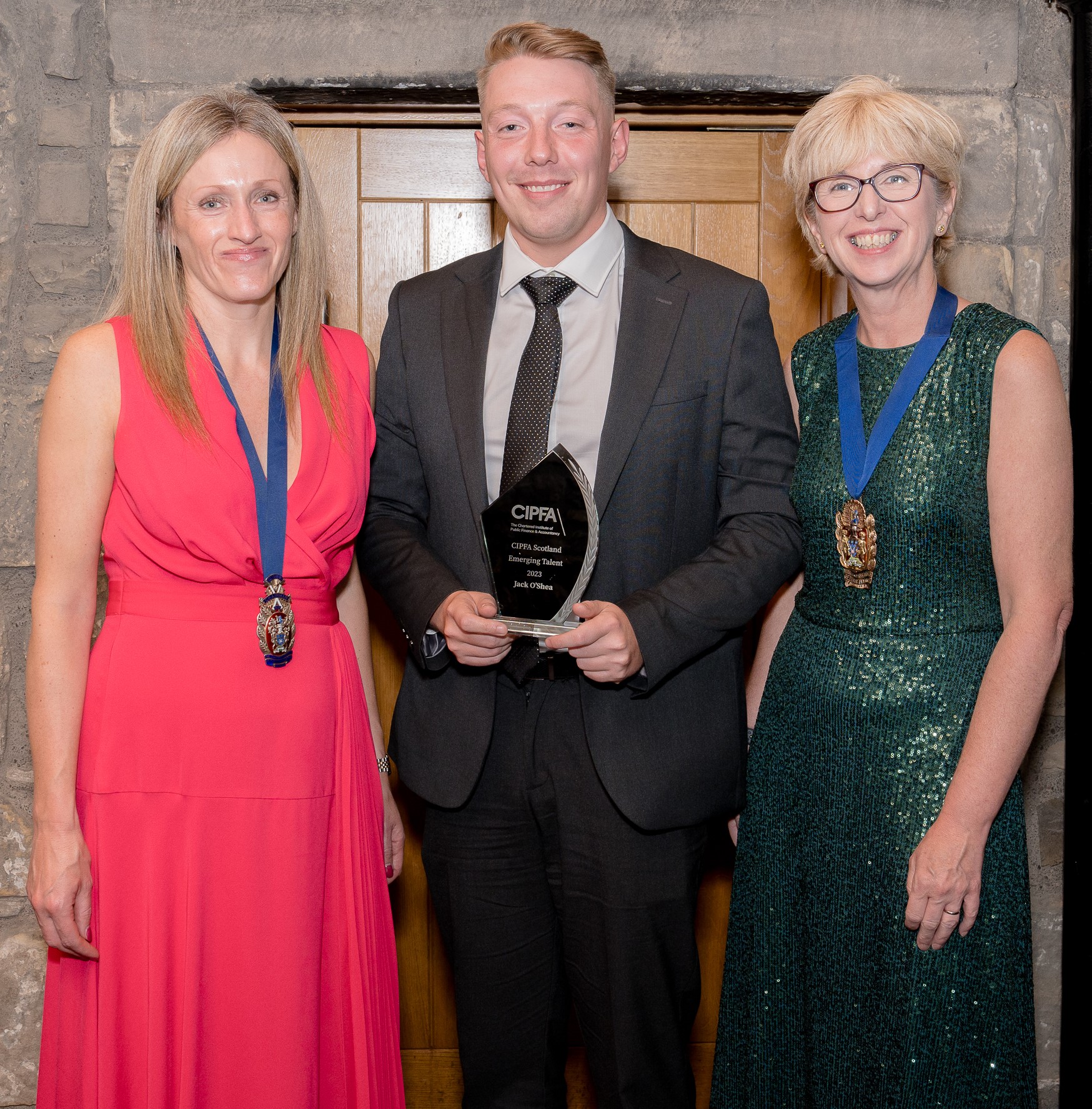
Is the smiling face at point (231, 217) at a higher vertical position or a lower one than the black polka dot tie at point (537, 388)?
higher

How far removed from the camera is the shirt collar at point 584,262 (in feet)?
7.18

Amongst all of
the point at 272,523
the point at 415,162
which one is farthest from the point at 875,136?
the point at 415,162

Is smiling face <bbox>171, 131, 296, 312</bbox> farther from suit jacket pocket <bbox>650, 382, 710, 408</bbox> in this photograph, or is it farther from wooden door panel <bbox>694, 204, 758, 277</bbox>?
wooden door panel <bbox>694, 204, 758, 277</bbox>

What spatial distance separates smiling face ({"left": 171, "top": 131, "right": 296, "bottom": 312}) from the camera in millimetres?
1947

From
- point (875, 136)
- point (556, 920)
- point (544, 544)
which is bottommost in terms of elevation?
point (556, 920)

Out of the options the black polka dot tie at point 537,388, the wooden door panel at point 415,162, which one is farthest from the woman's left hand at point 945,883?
the wooden door panel at point 415,162

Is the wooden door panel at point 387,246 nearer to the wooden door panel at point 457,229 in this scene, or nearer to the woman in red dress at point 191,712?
the wooden door panel at point 457,229

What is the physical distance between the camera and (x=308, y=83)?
8.79 feet

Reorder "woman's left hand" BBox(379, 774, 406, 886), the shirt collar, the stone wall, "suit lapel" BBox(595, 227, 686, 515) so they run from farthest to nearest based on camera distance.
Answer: the stone wall < "woman's left hand" BBox(379, 774, 406, 886) < the shirt collar < "suit lapel" BBox(595, 227, 686, 515)

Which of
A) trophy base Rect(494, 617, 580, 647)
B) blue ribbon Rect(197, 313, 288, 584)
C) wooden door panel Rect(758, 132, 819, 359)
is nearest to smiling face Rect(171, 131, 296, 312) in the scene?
blue ribbon Rect(197, 313, 288, 584)

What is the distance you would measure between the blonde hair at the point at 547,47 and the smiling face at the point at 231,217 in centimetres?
51

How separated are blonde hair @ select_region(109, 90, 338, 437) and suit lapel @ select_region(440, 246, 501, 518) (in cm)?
26

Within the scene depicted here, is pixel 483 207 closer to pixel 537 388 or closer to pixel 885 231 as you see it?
pixel 537 388

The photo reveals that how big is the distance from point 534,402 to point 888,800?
976 mm
